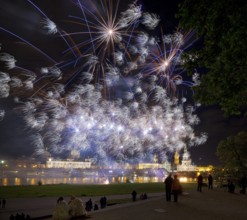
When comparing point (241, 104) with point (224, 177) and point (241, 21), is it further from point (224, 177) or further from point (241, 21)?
point (224, 177)

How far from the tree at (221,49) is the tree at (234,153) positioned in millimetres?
24832

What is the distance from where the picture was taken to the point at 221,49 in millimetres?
14430

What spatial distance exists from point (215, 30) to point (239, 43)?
191cm

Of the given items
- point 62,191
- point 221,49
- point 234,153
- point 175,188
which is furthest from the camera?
point 234,153

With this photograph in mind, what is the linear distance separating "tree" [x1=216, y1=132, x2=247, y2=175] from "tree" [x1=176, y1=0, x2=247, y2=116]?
24832 mm

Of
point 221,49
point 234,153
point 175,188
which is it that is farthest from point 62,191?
point 221,49

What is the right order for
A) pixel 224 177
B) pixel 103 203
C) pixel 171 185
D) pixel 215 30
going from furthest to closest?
pixel 224 177 < pixel 103 203 < pixel 171 185 < pixel 215 30

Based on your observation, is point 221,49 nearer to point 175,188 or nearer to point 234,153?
point 175,188

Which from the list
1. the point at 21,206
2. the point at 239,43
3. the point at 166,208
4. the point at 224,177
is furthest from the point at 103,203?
the point at 224,177

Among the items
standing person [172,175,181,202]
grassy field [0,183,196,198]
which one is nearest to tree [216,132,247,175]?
grassy field [0,183,196,198]

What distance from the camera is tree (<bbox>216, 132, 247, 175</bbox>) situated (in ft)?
126

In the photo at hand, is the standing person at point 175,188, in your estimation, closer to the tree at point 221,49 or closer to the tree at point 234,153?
the tree at point 221,49

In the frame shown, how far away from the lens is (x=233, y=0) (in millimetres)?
12555

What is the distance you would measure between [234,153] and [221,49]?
2836cm
